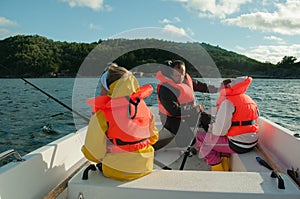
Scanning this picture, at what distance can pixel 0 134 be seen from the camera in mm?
7414

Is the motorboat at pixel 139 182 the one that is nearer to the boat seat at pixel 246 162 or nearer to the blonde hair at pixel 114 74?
the boat seat at pixel 246 162

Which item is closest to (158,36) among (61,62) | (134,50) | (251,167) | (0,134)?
(134,50)

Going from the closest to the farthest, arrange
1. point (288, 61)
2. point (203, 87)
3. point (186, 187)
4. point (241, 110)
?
point (186, 187)
point (241, 110)
point (203, 87)
point (288, 61)

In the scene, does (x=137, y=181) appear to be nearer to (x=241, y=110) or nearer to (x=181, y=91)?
(x=241, y=110)

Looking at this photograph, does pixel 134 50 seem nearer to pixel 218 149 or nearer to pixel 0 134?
pixel 218 149

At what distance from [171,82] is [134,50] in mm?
570

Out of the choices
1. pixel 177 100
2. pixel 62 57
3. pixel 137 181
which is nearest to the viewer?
pixel 137 181

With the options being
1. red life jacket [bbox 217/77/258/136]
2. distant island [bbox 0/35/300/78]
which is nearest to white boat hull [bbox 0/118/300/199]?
red life jacket [bbox 217/77/258/136]

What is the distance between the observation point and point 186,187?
1681 mm

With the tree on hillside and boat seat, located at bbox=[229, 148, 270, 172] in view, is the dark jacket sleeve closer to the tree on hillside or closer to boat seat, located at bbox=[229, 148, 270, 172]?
boat seat, located at bbox=[229, 148, 270, 172]

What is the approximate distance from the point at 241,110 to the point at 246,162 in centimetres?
51

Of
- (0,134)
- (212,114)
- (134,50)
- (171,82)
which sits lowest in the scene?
(0,134)

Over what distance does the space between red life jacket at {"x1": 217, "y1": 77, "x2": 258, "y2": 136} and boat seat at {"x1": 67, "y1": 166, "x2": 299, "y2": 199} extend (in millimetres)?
693

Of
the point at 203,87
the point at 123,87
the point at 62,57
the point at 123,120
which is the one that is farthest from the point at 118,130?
the point at 62,57
